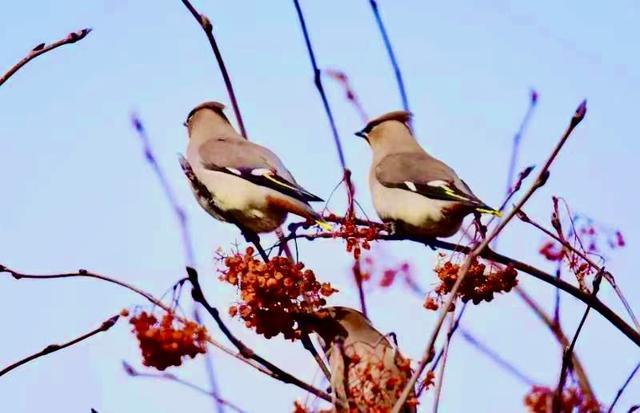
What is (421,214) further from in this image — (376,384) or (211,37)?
(376,384)

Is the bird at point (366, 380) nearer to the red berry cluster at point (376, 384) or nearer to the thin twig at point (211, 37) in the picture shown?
the red berry cluster at point (376, 384)

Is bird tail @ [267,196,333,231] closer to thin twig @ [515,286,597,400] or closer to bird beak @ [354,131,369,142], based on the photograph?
thin twig @ [515,286,597,400]

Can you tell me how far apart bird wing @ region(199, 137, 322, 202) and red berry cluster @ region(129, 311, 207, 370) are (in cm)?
147

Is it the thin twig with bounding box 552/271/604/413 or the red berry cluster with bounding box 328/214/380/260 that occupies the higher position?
the red berry cluster with bounding box 328/214/380/260

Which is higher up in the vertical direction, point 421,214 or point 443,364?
point 421,214

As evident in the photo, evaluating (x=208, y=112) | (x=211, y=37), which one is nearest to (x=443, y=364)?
(x=211, y=37)

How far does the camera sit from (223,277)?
308 centimetres

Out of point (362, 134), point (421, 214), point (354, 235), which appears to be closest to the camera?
point (354, 235)

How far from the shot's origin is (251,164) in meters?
4.59

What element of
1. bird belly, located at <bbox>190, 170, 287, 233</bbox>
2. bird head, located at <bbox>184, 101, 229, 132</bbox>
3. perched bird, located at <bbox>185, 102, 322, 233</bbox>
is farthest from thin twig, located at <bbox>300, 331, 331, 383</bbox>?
bird head, located at <bbox>184, 101, 229, 132</bbox>

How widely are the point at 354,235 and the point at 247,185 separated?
1212 mm

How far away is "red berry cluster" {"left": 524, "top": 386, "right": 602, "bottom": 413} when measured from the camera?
2.28 m

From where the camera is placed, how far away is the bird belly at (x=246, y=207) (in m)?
4.34

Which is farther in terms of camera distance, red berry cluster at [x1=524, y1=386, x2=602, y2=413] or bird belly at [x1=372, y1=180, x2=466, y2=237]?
bird belly at [x1=372, y1=180, x2=466, y2=237]
